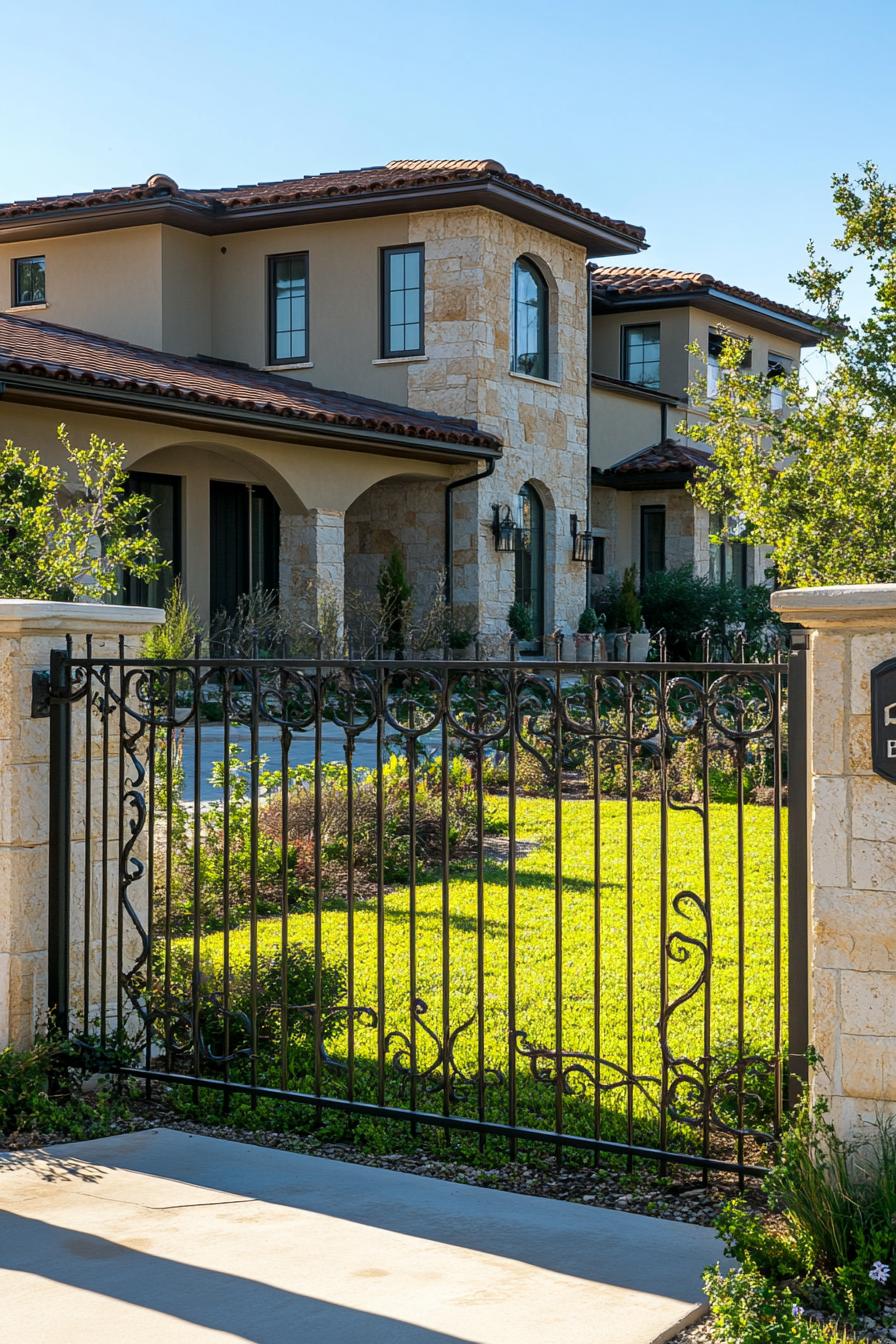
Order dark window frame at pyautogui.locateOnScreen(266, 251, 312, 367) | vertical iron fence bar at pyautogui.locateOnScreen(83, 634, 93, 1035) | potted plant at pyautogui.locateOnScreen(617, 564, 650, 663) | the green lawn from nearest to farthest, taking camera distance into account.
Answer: vertical iron fence bar at pyautogui.locateOnScreen(83, 634, 93, 1035)
the green lawn
dark window frame at pyautogui.locateOnScreen(266, 251, 312, 367)
potted plant at pyautogui.locateOnScreen(617, 564, 650, 663)

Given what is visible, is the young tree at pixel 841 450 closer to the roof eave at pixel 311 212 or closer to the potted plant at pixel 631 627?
the roof eave at pixel 311 212

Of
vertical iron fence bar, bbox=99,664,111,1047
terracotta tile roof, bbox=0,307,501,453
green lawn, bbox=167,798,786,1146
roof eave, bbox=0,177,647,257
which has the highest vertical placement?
roof eave, bbox=0,177,647,257

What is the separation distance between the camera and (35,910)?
538 cm

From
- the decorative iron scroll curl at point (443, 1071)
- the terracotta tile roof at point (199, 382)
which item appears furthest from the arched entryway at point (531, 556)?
the decorative iron scroll curl at point (443, 1071)

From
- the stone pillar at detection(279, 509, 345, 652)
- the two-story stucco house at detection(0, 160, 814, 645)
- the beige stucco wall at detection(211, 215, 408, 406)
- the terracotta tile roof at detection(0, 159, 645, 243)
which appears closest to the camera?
the stone pillar at detection(279, 509, 345, 652)

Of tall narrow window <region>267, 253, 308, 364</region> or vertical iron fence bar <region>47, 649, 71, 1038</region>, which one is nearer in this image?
vertical iron fence bar <region>47, 649, 71, 1038</region>

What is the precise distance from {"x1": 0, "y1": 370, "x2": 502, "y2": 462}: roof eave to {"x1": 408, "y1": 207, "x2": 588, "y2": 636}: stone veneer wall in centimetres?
93

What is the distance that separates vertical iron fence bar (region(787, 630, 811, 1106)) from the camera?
399cm

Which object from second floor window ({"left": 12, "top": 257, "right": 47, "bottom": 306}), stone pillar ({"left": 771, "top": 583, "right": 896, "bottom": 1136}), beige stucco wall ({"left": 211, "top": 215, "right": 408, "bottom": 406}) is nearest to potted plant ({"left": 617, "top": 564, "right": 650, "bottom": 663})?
beige stucco wall ({"left": 211, "top": 215, "right": 408, "bottom": 406})

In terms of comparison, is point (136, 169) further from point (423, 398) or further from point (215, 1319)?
point (215, 1319)

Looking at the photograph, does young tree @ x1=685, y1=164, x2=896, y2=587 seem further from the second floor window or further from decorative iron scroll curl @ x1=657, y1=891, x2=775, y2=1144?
the second floor window

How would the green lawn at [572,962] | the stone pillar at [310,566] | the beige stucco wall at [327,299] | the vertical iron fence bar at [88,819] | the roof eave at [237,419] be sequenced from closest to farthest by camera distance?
the vertical iron fence bar at [88,819] → the green lawn at [572,962] → the roof eave at [237,419] → the stone pillar at [310,566] → the beige stucco wall at [327,299]

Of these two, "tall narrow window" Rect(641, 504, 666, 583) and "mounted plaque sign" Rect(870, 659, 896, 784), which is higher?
"tall narrow window" Rect(641, 504, 666, 583)

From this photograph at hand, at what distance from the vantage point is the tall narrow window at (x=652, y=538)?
2717 centimetres
